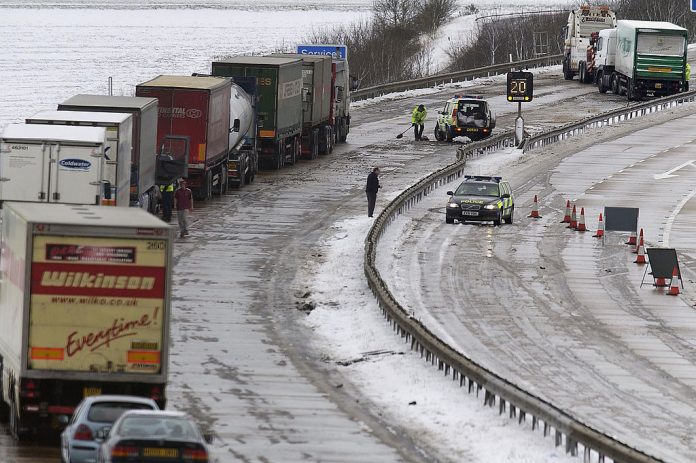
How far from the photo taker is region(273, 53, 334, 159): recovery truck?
5869 centimetres

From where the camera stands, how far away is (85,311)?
1955 centimetres

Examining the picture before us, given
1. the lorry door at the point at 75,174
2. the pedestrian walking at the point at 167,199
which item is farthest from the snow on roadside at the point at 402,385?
the pedestrian walking at the point at 167,199

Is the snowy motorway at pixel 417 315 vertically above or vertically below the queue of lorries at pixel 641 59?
below

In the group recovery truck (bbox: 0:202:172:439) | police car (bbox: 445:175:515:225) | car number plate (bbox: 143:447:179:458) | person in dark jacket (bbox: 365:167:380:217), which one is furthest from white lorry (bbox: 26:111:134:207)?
car number plate (bbox: 143:447:179:458)

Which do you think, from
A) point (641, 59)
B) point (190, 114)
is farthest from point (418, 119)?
point (190, 114)

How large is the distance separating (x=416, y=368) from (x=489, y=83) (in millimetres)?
66470

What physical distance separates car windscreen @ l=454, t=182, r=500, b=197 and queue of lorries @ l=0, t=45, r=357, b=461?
24.0ft

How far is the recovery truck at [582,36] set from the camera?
300 ft

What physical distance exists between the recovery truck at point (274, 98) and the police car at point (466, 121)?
10110mm

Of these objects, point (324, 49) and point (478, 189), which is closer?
point (478, 189)

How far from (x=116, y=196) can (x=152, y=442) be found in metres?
19.8

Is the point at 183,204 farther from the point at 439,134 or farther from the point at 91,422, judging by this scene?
the point at 439,134

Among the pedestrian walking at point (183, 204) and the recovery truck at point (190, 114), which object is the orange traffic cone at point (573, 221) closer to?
the recovery truck at point (190, 114)

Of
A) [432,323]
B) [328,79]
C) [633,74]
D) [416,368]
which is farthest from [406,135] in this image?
[416,368]
